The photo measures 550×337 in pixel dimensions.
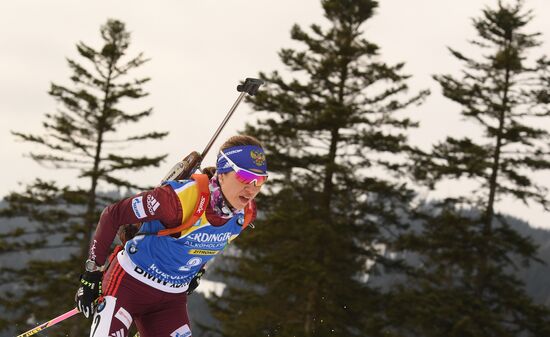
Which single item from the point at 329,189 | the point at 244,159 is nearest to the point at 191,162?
the point at 244,159

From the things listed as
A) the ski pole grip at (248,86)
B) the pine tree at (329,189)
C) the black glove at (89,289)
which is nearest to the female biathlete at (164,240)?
the black glove at (89,289)

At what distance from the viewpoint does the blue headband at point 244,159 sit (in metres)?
4.59

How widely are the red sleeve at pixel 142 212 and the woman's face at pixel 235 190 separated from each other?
1.23 feet

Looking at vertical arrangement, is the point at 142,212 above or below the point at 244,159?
below

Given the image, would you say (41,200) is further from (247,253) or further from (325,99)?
(325,99)

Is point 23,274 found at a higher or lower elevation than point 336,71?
lower

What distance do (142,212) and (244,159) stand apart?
79 cm

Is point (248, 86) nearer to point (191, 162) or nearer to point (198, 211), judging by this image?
point (191, 162)

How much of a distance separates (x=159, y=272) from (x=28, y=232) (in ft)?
88.3

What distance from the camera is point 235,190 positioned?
4590 mm

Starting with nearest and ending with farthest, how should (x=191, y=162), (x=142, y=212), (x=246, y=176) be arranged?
1. (x=142, y=212)
2. (x=246, y=176)
3. (x=191, y=162)

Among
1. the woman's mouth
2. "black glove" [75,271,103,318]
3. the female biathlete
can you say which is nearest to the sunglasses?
the female biathlete

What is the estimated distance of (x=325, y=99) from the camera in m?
25.8

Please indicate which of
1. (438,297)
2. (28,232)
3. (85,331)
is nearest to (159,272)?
(438,297)
